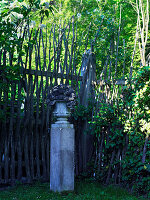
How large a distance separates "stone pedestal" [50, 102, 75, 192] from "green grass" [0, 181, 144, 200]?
133 millimetres

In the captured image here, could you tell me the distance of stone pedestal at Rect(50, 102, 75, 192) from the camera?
12.4 feet

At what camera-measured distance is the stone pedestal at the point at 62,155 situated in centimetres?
377

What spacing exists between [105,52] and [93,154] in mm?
2213

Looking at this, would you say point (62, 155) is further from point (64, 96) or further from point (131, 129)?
point (131, 129)

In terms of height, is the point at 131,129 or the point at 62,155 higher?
the point at 131,129

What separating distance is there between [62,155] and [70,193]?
Answer: 19.8 inches

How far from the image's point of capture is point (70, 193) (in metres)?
3.71

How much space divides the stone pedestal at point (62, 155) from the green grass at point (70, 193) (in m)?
0.13

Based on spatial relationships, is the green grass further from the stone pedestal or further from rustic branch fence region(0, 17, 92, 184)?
rustic branch fence region(0, 17, 92, 184)

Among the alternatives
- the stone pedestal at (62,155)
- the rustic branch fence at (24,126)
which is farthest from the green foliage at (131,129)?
the rustic branch fence at (24,126)

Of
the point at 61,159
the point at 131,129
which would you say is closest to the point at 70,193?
the point at 61,159

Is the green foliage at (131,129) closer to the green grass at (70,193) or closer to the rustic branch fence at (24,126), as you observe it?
the green grass at (70,193)

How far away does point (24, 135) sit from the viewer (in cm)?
448

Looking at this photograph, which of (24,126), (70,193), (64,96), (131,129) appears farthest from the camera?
(24,126)
